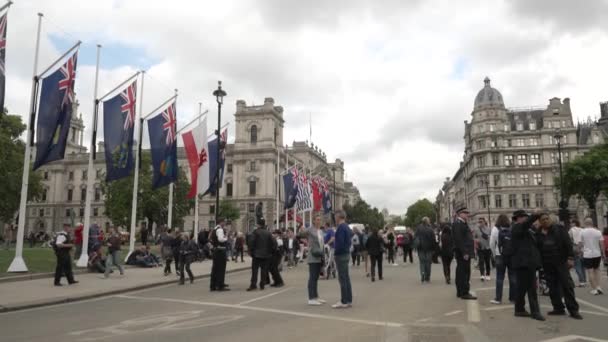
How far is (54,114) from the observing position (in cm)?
1798

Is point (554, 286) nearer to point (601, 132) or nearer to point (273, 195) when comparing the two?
point (273, 195)

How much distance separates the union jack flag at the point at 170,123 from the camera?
25.0 metres

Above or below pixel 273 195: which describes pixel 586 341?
below

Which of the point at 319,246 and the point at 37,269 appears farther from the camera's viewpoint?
the point at 37,269

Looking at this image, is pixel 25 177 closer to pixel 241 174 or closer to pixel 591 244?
pixel 591 244

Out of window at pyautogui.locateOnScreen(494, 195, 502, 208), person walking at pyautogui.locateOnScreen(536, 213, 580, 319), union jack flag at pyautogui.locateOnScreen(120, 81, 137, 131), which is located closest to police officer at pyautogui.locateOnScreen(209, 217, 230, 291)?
person walking at pyautogui.locateOnScreen(536, 213, 580, 319)

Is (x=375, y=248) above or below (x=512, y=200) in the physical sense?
below

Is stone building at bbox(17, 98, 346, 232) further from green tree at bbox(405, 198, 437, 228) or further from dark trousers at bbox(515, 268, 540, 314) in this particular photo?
green tree at bbox(405, 198, 437, 228)

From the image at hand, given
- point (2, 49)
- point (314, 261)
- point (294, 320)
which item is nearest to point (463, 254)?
point (314, 261)

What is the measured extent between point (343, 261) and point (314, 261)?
92 centimetres

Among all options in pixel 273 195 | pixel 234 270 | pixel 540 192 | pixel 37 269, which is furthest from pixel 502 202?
pixel 37 269

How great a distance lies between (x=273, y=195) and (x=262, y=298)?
7279 cm

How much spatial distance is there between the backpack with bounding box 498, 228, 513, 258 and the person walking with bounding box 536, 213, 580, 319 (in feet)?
2.03

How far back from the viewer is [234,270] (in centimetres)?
2394
